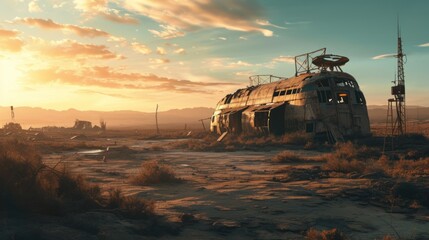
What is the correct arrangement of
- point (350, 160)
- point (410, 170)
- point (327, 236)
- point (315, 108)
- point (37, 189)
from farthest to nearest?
point (315, 108) < point (350, 160) < point (410, 170) < point (37, 189) < point (327, 236)

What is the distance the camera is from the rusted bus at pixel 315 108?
105 ft

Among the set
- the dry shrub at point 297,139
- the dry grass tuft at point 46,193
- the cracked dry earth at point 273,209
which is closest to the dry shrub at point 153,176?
the cracked dry earth at point 273,209

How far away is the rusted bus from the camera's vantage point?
32062 mm

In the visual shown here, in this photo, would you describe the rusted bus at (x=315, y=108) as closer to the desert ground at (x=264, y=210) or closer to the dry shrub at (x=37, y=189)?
the desert ground at (x=264, y=210)

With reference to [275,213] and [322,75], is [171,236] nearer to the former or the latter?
[275,213]

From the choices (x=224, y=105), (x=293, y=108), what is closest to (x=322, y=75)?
(x=293, y=108)

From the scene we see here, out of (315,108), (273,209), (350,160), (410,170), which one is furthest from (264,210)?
(315,108)

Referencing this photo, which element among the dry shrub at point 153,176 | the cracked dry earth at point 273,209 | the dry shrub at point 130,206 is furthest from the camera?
the dry shrub at point 153,176

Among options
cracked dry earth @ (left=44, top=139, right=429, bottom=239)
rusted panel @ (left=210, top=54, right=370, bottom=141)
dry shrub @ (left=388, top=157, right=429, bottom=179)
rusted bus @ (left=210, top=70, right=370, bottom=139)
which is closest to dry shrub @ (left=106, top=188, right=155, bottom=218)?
cracked dry earth @ (left=44, top=139, right=429, bottom=239)

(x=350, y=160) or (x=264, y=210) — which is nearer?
(x=264, y=210)

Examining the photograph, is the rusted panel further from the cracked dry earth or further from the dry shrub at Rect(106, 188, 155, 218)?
the dry shrub at Rect(106, 188, 155, 218)

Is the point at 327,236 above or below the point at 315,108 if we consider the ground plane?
below

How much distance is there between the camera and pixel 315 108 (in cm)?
3203

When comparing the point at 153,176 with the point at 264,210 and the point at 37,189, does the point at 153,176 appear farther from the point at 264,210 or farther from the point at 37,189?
the point at 37,189
